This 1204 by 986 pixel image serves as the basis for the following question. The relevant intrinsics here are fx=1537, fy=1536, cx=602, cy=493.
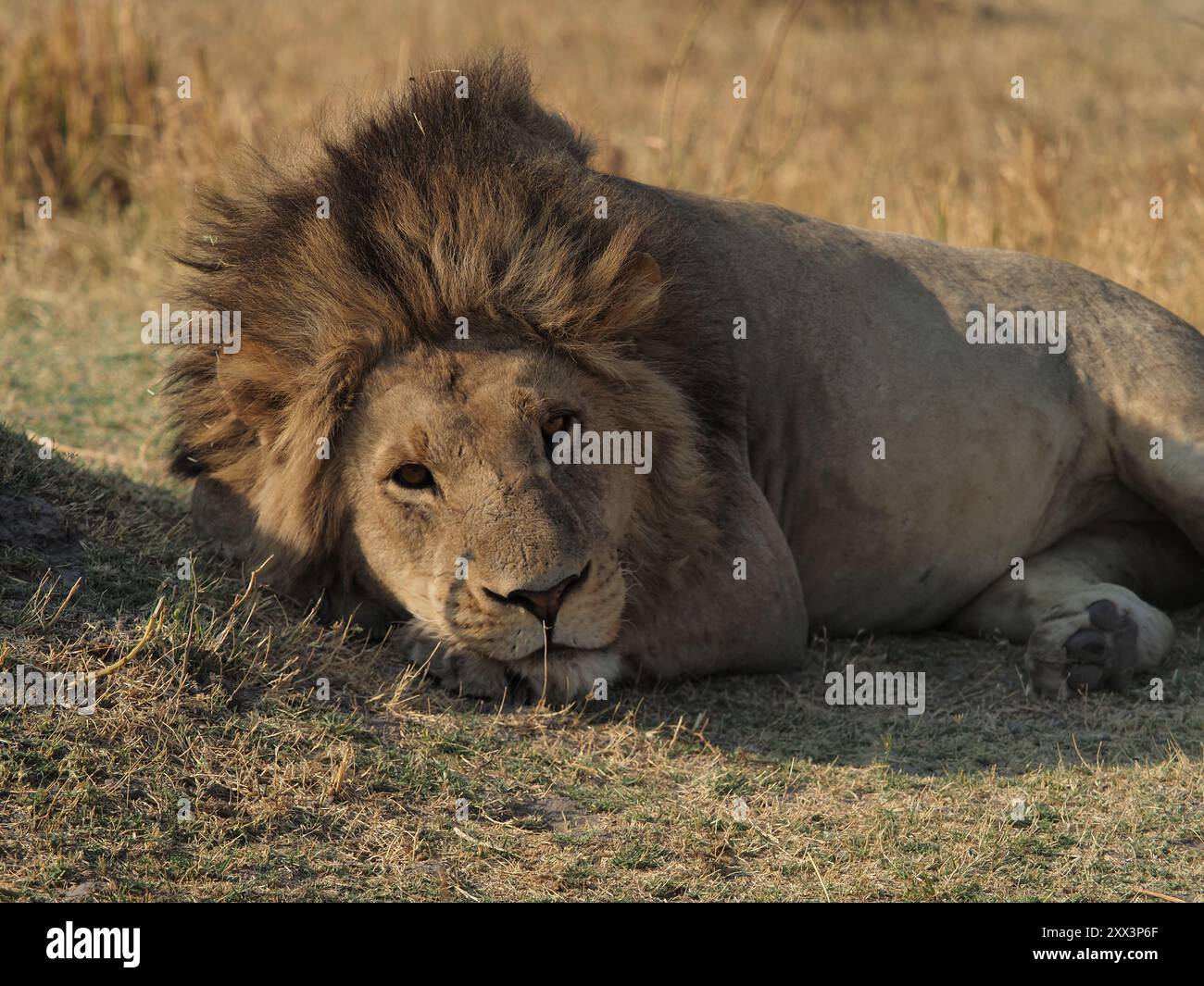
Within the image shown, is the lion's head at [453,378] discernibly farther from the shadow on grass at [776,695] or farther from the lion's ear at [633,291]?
the shadow on grass at [776,695]

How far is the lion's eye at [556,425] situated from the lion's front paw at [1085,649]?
1744mm

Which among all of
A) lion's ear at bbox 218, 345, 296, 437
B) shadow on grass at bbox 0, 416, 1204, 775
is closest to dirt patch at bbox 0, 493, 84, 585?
shadow on grass at bbox 0, 416, 1204, 775

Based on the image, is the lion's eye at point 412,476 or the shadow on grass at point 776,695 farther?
the shadow on grass at point 776,695

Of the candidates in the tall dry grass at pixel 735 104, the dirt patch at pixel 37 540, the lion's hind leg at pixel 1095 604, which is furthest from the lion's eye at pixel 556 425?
the lion's hind leg at pixel 1095 604

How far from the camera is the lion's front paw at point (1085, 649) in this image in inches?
191

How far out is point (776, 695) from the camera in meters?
4.79

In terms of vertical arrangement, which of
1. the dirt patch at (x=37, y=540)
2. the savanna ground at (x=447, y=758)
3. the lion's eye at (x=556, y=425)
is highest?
the lion's eye at (x=556, y=425)

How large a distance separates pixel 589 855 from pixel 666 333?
1.64 m

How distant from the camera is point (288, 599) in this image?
4.61 meters

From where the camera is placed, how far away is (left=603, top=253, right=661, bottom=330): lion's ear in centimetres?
441

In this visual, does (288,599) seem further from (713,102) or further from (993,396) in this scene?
(713,102)

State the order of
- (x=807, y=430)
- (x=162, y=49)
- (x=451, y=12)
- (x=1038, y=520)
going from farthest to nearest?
(x=451, y=12), (x=162, y=49), (x=1038, y=520), (x=807, y=430)

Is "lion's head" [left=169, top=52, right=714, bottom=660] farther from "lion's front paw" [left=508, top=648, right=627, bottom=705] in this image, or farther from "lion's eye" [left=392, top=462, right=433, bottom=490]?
"lion's front paw" [left=508, top=648, right=627, bottom=705]

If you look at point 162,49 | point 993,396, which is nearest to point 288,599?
point 993,396
